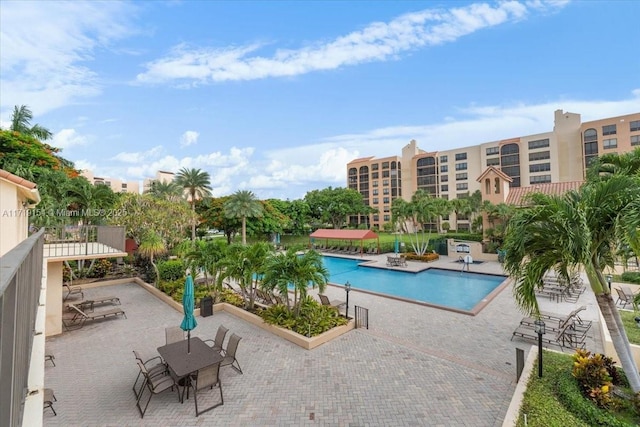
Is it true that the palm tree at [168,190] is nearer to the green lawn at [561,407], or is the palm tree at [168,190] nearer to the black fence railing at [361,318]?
the black fence railing at [361,318]

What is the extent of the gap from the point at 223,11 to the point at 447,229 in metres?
63.6

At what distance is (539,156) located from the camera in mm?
59719

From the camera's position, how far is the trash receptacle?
13.6 meters

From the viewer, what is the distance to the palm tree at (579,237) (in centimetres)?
586

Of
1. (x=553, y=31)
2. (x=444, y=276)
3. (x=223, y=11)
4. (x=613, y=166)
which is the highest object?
(x=223, y=11)

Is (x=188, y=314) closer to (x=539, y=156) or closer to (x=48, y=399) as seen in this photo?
(x=48, y=399)

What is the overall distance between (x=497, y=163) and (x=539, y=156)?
744cm

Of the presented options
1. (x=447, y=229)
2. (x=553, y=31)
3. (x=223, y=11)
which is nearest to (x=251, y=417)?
(x=223, y=11)

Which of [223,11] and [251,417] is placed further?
[223,11]

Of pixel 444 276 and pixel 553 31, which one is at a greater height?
pixel 553 31

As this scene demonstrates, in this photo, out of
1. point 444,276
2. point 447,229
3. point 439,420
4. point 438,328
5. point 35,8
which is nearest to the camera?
point 439,420

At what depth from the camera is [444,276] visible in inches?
965

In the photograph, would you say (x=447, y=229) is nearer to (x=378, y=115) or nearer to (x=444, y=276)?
(x=378, y=115)

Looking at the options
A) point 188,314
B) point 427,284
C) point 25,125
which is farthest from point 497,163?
point 25,125
